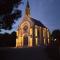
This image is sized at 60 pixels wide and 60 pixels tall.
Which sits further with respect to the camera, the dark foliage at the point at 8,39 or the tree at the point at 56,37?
the dark foliage at the point at 8,39

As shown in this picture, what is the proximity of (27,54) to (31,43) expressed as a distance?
0.30 metres

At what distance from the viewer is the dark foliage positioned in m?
5.05

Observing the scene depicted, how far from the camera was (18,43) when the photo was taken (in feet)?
16.3

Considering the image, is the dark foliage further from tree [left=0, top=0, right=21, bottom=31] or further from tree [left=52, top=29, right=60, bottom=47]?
tree [left=52, top=29, right=60, bottom=47]

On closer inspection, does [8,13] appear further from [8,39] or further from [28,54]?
[28,54]

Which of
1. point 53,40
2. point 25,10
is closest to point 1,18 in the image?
point 25,10

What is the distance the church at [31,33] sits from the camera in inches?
190

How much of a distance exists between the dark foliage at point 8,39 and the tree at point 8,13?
7.8 inches

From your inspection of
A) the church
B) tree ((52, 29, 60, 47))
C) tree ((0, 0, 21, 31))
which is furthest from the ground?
tree ((0, 0, 21, 31))

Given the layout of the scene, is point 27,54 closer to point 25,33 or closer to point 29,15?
point 25,33

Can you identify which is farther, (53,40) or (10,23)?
(10,23)

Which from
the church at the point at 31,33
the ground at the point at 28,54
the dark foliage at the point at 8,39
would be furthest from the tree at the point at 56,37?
the dark foliage at the point at 8,39

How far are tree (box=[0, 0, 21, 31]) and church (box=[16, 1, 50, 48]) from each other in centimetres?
31

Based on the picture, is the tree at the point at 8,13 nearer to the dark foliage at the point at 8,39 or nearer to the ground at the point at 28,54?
the dark foliage at the point at 8,39
